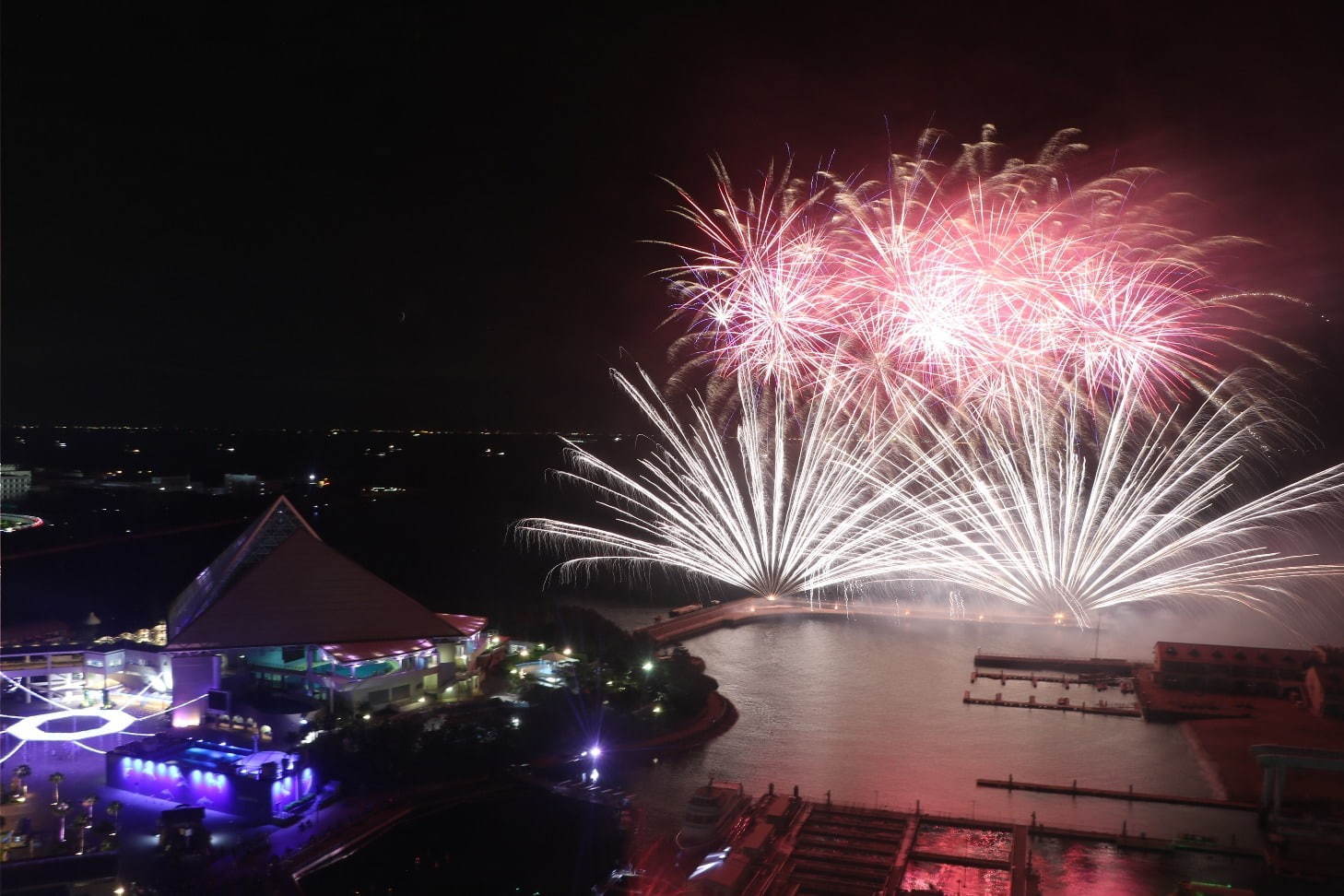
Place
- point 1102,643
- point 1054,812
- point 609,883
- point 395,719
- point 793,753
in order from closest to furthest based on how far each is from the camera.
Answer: point 609,883
point 1054,812
point 395,719
point 793,753
point 1102,643

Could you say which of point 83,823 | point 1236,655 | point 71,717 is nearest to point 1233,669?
point 1236,655

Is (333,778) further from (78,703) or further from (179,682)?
(78,703)

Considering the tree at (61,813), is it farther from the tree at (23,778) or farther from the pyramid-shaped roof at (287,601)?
the pyramid-shaped roof at (287,601)

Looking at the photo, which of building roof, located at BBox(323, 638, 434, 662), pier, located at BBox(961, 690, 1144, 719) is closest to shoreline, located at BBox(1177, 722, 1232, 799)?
pier, located at BBox(961, 690, 1144, 719)

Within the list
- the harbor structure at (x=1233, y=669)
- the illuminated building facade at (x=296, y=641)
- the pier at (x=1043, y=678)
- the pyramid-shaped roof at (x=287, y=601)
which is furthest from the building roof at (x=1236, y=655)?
the pyramid-shaped roof at (x=287, y=601)

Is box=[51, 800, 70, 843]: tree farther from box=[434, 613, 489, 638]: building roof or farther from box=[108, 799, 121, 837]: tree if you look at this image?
box=[434, 613, 489, 638]: building roof

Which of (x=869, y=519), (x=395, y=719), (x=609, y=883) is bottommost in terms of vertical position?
(x=609, y=883)

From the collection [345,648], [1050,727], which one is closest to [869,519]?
[1050,727]
